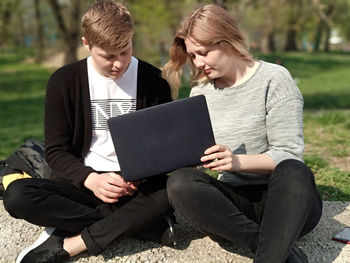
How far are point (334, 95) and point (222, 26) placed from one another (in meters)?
9.23

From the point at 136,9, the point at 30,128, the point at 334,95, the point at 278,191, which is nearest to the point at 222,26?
the point at 278,191

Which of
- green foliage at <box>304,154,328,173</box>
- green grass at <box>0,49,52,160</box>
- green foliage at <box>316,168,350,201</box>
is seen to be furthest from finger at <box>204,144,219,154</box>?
A: green grass at <box>0,49,52,160</box>

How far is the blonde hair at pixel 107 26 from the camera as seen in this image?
2361 mm

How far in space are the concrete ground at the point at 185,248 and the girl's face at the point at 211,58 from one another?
2.90 feet

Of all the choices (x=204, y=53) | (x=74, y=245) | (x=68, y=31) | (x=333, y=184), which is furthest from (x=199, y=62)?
(x=68, y=31)

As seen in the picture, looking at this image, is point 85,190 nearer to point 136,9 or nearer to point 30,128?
point 30,128

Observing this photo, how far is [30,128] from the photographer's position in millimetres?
7973

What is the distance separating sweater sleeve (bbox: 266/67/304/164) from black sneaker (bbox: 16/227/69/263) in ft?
3.68

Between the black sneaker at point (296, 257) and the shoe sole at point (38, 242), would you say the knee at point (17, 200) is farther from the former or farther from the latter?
the black sneaker at point (296, 257)

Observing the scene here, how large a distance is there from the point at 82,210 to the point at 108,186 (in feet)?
0.76

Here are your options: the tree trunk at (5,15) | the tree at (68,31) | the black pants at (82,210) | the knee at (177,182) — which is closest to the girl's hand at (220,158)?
the knee at (177,182)

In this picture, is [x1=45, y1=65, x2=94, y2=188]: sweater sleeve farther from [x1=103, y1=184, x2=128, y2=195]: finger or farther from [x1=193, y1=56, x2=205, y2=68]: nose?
[x1=193, y1=56, x2=205, y2=68]: nose

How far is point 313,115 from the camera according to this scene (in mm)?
7016

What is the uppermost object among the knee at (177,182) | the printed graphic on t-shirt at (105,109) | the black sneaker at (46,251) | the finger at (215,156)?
the printed graphic on t-shirt at (105,109)
